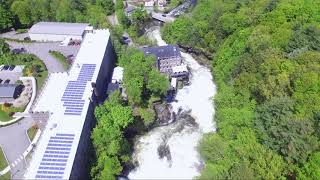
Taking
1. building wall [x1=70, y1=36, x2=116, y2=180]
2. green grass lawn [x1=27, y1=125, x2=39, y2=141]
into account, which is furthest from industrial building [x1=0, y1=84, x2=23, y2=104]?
building wall [x1=70, y1=36, x2=116, y2=180]

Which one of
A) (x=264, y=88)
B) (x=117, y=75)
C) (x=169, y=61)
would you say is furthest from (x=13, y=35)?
(x=264, y=88)

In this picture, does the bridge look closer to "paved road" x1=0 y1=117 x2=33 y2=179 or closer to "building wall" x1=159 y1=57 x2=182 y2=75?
"building wall" x1=159 y1=57 x2=182 y2=75

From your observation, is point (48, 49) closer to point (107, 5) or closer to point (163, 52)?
point (107, 5)

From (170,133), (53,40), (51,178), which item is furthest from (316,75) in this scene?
(53,40)

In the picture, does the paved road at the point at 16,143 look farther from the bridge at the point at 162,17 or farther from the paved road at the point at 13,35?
the bridge at the point at 162,17

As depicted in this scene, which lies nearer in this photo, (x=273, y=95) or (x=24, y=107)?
(x=273, y=95)

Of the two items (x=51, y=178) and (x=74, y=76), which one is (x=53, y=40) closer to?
(x=74, y=76)
